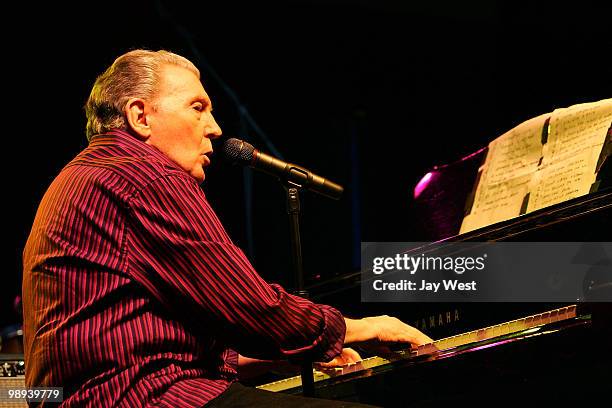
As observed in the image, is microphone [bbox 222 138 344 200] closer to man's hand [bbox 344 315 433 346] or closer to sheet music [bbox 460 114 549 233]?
man's hand [bbox 344 315 433 346]

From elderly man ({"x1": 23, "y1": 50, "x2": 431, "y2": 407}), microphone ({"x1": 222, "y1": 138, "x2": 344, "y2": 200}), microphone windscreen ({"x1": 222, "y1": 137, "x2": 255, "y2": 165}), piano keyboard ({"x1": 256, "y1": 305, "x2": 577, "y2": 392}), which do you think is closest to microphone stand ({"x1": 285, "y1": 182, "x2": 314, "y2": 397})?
microphone ({"x1": 222, "y1": 138, "x2": 344, "y2": 200})

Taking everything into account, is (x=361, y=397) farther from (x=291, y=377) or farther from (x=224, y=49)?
(x=224, y=49)

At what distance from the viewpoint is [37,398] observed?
6.25 feet

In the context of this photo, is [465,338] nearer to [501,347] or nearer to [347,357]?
[501,347]

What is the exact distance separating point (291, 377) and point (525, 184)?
110 cm

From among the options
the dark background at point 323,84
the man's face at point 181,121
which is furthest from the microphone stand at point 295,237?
the dark background at point 323,84

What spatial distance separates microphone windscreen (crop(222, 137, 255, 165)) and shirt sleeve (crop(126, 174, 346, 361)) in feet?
2.06

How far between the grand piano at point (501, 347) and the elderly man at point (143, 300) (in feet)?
1.75

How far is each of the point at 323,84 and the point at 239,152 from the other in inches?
151

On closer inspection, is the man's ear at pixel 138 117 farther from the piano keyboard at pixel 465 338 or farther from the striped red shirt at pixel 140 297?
the piano keyboard at pixel 465 338

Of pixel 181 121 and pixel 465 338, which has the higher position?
pixel 181 121

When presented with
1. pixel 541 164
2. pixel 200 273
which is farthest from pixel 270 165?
pixel 541 164

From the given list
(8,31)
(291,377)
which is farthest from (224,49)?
(291,377)

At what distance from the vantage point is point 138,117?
2.18 metres
